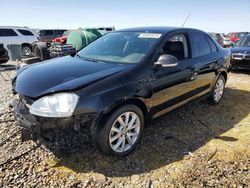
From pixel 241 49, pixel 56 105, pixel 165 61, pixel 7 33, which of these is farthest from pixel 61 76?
pixel 7 33

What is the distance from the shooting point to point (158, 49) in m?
3.85

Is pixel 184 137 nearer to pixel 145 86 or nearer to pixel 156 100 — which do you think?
pixel 156 100

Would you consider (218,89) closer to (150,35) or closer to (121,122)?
(150,35)

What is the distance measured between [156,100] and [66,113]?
4.64 ft

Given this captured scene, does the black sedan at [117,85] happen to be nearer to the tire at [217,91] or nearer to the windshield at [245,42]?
the tire at [217,91]

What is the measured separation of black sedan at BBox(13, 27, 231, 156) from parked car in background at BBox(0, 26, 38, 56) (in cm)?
1161

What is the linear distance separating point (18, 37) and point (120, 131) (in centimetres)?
1365

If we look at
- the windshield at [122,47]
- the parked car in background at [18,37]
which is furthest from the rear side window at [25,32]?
the windshield at [122,47]

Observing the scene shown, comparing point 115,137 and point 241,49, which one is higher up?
point 241,49

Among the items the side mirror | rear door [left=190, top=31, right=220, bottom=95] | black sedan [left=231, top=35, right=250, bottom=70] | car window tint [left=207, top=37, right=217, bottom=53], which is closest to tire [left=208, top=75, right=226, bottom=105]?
rear door [left=190, top=31, right=220, bottom=95]

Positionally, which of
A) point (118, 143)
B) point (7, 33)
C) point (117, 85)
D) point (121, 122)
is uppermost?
point (117, 85)

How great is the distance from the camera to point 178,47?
4449mm

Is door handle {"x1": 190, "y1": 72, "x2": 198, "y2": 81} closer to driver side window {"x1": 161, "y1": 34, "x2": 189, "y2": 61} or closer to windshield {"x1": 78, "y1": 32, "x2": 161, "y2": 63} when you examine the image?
driver side window {"x1": 161, "y1": 34, "x2": 189, "y2": 61}

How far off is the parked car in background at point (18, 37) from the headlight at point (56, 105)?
12356 mm
